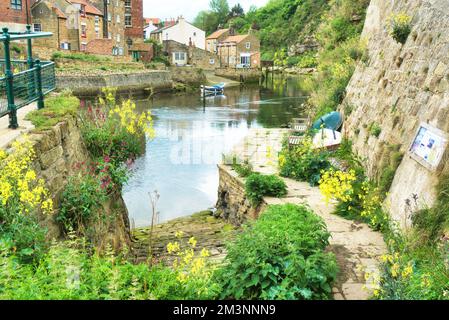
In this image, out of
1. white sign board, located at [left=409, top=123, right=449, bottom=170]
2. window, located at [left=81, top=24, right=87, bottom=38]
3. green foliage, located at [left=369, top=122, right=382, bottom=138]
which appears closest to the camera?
white sign board, located at [left=409, top=123, right=449, bottom=170]

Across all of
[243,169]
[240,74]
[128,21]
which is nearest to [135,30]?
[128,21]

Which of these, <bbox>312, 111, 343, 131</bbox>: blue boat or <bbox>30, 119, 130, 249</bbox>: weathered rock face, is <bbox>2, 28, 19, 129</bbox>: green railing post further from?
<bbox>312, 111, 343, 131</bbox>: blue boat

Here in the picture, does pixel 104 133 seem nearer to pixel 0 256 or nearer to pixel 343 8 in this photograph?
pixel 0 256

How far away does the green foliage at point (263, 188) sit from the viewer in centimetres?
994

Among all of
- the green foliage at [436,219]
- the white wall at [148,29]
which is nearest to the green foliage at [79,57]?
the green foliage at [436,219]

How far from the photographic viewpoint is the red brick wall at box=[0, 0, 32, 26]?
39444 millimetres

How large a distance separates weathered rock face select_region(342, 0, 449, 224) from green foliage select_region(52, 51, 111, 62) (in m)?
35.2

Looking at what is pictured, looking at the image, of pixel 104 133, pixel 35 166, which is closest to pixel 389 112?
pixel 104 133

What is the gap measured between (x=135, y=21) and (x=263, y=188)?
186 ft

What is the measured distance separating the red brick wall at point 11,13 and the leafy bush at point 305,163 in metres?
36.0

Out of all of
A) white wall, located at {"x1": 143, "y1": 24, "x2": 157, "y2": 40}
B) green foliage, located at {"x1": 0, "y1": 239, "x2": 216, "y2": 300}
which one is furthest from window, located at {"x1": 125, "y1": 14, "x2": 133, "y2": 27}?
green foliage, located at {"x1": 0, "y1": 239, "x2": 216, "y2": 300}

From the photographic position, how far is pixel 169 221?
42.4ft

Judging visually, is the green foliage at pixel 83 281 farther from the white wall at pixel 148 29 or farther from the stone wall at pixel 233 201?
the white wall at pixel 148 29
